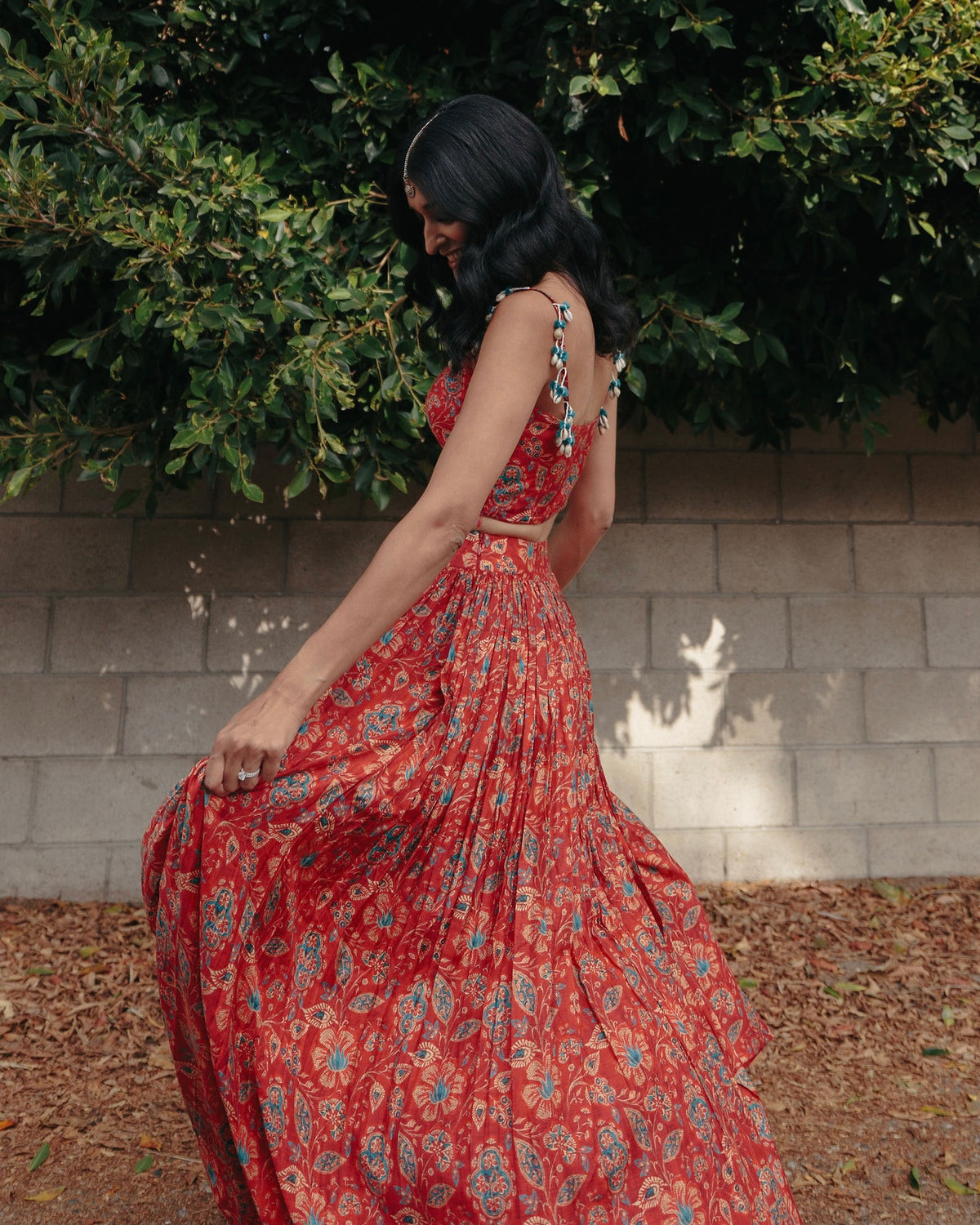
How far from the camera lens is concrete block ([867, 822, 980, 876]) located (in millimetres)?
4148

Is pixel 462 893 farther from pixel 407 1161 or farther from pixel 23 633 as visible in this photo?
pixel 23 633

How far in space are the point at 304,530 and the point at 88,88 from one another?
160 centimetres

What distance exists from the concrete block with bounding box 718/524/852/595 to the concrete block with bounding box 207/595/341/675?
4.97ft

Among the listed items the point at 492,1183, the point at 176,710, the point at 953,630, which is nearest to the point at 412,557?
the point at 492,1183

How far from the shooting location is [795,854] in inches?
161

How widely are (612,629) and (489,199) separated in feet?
8.26

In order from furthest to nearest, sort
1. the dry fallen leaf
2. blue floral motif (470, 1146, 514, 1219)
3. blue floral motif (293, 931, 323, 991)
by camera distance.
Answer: the dry fallen leaf, blue floral motif (293, 931, 323, 991), blue floral motif (470, 1146, 514, 1219)

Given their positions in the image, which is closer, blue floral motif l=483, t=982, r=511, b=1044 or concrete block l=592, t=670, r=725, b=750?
blue floral motif l=483, t=982, r=511, b=1044

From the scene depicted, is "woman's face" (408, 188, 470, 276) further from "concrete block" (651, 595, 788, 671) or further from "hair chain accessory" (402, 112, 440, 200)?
"concrete block" (651, 595, 788, 671)

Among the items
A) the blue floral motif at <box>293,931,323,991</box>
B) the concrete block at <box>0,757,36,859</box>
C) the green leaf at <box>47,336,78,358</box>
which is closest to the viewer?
the blue floral motif at <box>293,931,323,991</box>

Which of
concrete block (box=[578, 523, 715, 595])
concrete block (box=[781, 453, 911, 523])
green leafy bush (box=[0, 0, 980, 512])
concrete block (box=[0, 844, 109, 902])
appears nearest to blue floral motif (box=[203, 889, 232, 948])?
green leafy bush (box=[0, 0, 980, 512])

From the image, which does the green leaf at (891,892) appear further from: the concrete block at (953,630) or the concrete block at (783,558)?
the concrete block at (783,558)

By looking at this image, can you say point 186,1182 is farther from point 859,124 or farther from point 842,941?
point 859,124

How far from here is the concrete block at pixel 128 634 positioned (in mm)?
3818
